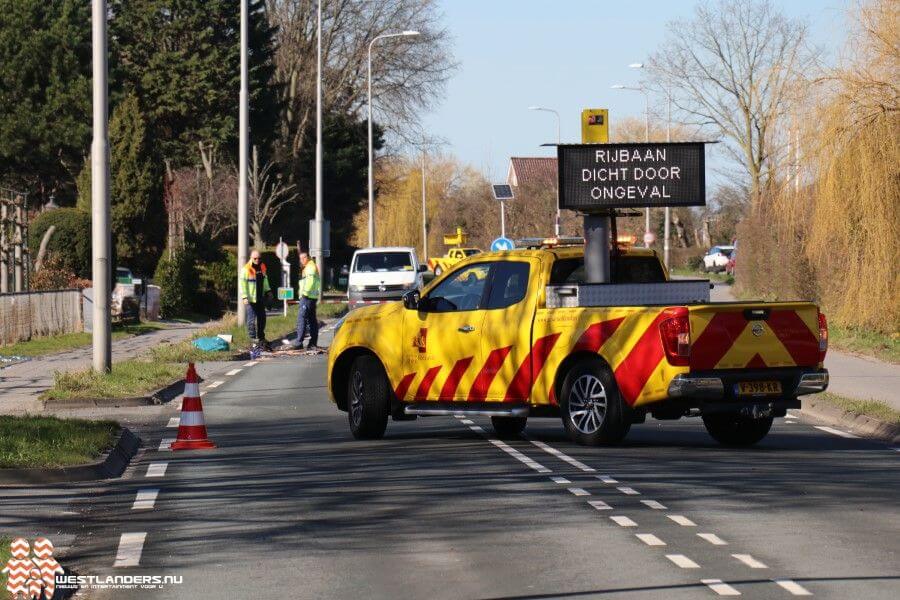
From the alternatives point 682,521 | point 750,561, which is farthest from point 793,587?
point 682,521

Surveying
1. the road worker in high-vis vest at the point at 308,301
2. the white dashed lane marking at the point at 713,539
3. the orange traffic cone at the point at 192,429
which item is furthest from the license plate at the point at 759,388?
the road worker in high-vis vest at the point at 308,301

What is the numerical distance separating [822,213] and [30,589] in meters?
23.5

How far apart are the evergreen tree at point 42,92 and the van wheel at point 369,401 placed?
4543 centimetres

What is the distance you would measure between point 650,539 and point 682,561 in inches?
30.9

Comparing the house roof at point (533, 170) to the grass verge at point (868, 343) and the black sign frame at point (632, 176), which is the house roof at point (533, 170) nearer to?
the grass verge at point (868, 343)

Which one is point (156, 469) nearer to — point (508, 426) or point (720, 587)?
point (508, 426)

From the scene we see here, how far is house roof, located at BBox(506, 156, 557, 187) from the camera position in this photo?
90188mm

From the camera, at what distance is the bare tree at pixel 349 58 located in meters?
69.4

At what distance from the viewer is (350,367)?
17.1 meters

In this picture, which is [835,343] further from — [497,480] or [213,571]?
[213,571]

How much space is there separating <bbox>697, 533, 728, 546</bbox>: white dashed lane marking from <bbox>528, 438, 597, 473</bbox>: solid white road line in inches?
134

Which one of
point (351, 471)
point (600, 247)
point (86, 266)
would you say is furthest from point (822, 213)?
point (86, 266)

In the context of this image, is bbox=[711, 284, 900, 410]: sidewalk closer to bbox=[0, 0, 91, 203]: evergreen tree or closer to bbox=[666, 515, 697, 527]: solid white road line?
bbox=[666, 515, 697, 527]: solid white road line

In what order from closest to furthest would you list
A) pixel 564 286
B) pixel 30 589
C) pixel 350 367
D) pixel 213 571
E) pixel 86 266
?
pixel 30 589, pixel 213 571, pixel 564 286, pixel 350 367, pixel 86 266
